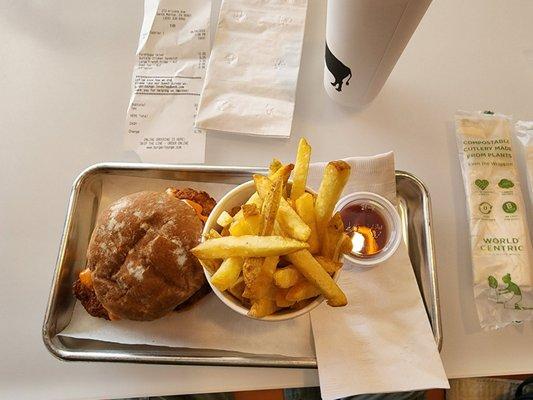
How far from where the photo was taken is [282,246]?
→ 55cm

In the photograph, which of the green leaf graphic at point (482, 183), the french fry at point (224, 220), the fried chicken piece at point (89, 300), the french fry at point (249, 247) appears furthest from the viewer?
the green leaf graphic at point (482, 183)

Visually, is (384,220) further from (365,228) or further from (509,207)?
(509,207)

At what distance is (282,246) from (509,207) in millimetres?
576

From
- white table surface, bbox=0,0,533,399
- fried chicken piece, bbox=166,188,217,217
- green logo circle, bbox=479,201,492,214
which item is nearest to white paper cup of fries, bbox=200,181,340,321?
fried chicken piece, bbox=166,188,217,217

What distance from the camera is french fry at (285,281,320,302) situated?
60cm

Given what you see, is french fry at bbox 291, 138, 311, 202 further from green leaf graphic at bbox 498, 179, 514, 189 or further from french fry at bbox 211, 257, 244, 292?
green leaf graphic at bbox 498, 179, 514, 189

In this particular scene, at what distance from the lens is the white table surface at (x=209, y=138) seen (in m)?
0.80

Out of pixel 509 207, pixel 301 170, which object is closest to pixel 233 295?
pixel 301 170

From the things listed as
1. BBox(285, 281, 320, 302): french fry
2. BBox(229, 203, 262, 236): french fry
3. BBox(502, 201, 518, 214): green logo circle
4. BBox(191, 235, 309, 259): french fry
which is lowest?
BBox(285, 281, 320, 302): french fry

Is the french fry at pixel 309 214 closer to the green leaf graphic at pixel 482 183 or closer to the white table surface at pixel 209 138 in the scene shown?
the white table surface at pixel 209 138

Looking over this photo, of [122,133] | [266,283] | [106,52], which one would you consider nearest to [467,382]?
[266,283]

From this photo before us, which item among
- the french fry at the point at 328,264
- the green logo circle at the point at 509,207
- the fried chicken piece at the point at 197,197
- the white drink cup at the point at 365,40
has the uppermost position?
the white drink cup at the point at 365,40

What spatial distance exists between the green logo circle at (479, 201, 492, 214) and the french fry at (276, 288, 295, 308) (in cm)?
49

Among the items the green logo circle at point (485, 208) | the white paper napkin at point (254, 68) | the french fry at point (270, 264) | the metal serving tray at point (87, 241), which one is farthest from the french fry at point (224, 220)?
the green logo circle at point (485, 208)
